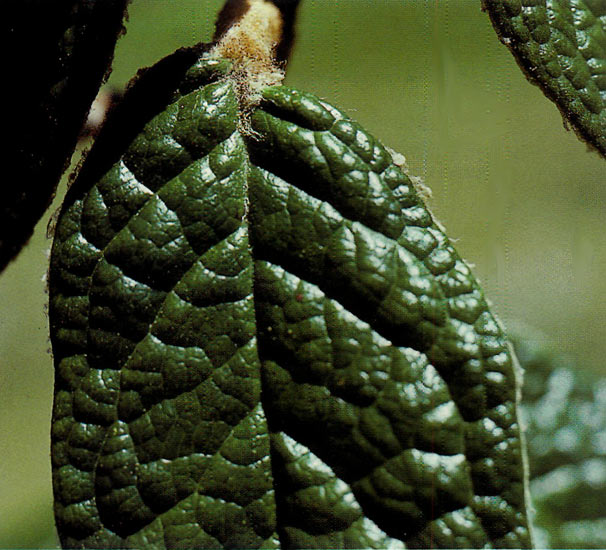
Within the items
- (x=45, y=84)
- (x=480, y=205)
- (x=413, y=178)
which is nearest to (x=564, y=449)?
(x=413, y=178)

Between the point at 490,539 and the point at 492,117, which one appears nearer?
the point at 490,539

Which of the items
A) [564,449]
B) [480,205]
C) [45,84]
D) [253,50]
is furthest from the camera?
[480,205]

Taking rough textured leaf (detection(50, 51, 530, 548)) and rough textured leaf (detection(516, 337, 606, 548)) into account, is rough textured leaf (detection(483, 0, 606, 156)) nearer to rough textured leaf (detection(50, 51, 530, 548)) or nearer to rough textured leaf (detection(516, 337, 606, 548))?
rough textured leaf (detection(50, 51, 530, 548))

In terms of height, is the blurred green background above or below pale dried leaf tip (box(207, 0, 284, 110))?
above

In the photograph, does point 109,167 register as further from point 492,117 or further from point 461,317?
point 492,117

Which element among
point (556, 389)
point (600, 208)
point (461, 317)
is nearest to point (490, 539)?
point (461, 317)

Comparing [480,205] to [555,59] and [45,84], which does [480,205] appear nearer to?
[555,59]

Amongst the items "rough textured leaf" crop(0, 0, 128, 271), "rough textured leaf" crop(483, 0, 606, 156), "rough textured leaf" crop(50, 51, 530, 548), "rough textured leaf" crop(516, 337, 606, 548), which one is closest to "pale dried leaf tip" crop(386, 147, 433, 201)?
"rough textured leaf" crop(50, 51, 530, 548)
